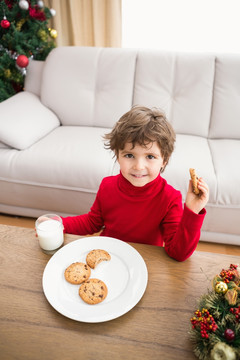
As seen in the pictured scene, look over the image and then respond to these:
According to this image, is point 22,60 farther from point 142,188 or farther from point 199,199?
point 199,199

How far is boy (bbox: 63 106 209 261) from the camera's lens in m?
0.78

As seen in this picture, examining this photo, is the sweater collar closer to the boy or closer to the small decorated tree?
the boy

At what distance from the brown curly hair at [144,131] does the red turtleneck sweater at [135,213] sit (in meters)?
0.16

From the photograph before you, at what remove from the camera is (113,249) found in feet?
2.73

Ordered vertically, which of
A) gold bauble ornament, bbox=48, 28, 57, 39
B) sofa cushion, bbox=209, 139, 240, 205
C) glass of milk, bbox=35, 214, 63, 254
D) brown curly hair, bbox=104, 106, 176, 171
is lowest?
sofa cushion, bbox=209, 139, 240, 205

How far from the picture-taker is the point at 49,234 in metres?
0.81

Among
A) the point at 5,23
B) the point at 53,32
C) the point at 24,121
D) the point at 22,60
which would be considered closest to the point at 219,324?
the point at 24,121

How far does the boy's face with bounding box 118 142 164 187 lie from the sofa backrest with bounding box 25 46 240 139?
123 cm

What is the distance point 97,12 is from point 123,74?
76 cm

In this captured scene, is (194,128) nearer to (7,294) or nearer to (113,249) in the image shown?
(113,249)

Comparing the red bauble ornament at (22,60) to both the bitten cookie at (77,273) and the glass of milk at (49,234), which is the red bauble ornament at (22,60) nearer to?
the glass of milk at (49,234)

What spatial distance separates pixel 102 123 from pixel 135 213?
1257 mm

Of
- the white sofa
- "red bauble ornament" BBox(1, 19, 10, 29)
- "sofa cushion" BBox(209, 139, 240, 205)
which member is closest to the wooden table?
"sofa cushion" BBox(209, 139, 240, 205)

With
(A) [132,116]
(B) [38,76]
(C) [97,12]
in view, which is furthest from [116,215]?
(C) [97,12]
